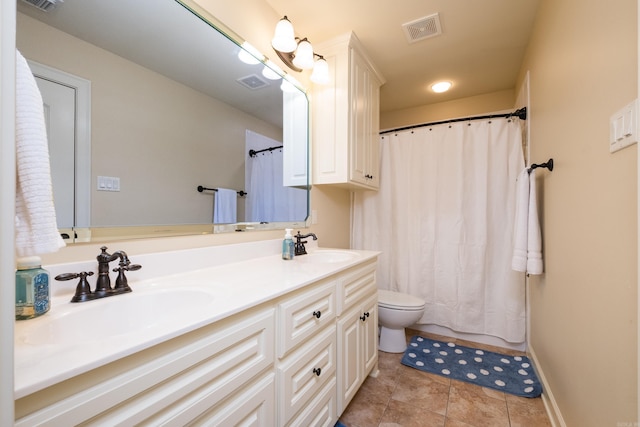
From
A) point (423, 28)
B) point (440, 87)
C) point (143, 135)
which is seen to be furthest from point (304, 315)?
point (440, 87)

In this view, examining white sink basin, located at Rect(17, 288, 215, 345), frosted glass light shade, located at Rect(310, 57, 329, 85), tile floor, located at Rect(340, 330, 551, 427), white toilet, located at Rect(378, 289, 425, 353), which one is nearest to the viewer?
white sink basin, located at Rect(17, 288, 215, 345)

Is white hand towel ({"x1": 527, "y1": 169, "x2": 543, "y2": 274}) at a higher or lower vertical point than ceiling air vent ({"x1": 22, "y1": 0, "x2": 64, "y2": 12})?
lower

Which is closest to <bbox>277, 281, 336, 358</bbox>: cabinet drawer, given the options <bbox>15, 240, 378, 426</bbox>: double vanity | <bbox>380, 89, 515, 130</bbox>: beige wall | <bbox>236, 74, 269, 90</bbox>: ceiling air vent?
<bbox>15, 240, 378, 426</bbox>: double vanity

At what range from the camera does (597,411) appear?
0.92 meters

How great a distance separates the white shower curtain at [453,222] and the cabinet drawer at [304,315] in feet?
4.80

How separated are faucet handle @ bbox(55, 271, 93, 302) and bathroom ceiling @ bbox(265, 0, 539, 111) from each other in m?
1.71

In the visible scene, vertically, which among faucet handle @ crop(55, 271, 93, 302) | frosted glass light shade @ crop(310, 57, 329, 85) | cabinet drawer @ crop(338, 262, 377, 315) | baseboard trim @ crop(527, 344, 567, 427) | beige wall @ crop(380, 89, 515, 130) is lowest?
baseboard trim @ crop(527, 344, 567, 427)

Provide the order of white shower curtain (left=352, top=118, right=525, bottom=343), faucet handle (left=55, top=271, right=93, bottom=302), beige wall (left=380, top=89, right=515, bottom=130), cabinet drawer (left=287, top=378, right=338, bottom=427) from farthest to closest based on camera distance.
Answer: beige wall (left=380, top=89, right=515, bottom=130)
white shower curtain (left=352, top=118, right=525, bottom=343)
cabinet drawer (left=287, top=378, right=338, bottom=427)
faucet handle (left=55, top=271, right=93, bottom=302)

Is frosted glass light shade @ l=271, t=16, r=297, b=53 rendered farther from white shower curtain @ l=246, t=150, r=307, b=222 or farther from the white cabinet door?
the white cabinet door

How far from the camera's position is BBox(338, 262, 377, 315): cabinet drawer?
50.7 inches

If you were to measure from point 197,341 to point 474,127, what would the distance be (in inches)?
97.5

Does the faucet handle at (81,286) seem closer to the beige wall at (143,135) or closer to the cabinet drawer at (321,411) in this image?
the beige wall at (143,135)

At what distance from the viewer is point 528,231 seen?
5.24ft

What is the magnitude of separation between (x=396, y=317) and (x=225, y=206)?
1.46 meters
